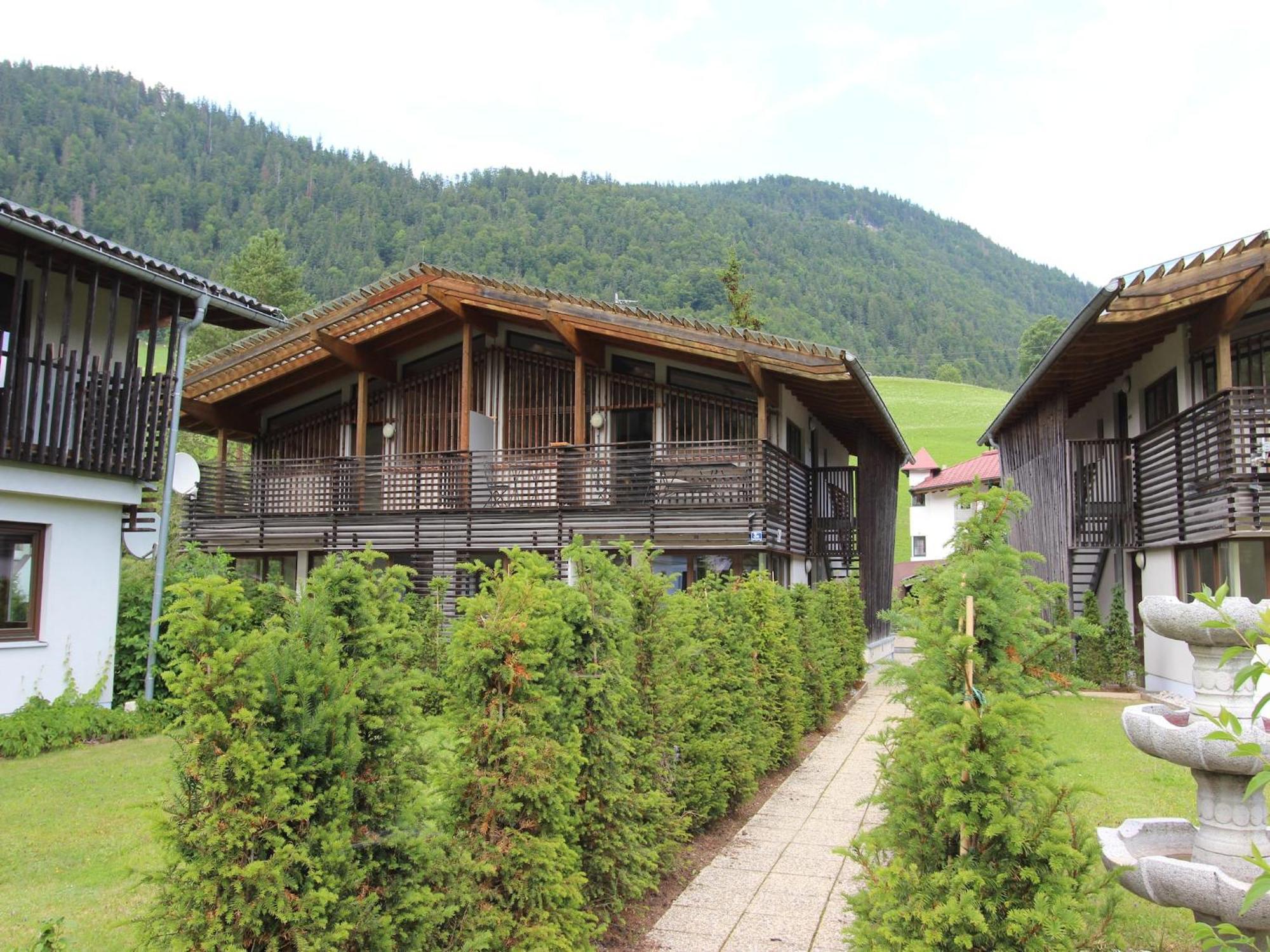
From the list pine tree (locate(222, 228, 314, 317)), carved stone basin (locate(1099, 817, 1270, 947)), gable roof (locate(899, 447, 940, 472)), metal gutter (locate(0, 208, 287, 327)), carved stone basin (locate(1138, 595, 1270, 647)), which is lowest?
carved stone basin (locate(1099, 817, 1270, 947))

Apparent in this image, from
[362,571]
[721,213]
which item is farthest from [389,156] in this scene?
[362,571]

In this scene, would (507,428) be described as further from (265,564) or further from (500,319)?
(265,564)

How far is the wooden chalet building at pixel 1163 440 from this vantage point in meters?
11.8

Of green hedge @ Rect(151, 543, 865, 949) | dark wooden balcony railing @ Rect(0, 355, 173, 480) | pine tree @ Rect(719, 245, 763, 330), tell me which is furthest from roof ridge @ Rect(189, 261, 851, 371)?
pine tree @ Rect(719, 245, 763, 330)

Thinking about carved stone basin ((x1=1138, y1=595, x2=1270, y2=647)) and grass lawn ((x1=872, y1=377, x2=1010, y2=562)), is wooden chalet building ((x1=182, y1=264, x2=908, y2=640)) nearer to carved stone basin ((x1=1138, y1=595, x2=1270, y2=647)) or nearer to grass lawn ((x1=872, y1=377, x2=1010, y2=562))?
carved stone basin ((x1=1138, y1=595, x2=1270, y2=647))

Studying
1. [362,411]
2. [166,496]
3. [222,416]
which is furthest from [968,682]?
[222,416]

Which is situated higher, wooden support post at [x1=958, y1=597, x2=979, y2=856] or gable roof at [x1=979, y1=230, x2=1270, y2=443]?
gable roof at [x1=979, y1=230, x2=1270, y2=443]

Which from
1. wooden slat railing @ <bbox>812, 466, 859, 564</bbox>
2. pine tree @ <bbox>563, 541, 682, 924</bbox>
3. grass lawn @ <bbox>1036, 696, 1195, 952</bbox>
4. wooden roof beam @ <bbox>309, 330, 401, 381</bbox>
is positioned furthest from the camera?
wooden slat railing @ <bbox>812, 466, 859, 564</bbox>

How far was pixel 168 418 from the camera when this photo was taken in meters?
12.1

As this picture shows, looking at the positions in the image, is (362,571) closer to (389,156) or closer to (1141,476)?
(1141,476)

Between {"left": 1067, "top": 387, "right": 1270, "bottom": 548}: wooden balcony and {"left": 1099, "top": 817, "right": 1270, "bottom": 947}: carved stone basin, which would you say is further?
{"left": 1067, "top": 387, "right": 1270, "bottom": 548}: wooden balcony

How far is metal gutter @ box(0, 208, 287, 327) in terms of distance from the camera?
373 inches

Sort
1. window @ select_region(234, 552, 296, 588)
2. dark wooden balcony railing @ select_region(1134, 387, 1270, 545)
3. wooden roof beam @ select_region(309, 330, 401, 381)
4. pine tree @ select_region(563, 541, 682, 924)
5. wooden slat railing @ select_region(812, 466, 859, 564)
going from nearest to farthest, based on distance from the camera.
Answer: pine tree @ select_region(563, 541, 682, 924)
dark wooden balcony railing @ select_region(1134, 387, 1270, 545)
wooden roof beam @ select_region(309, 330, 401, 381)
window @ select_region(234, 552, 296, 588)
wooden slat railing @ select_region(812, 466, 859, 564)

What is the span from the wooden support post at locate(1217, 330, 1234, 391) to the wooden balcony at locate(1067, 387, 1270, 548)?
27cm
